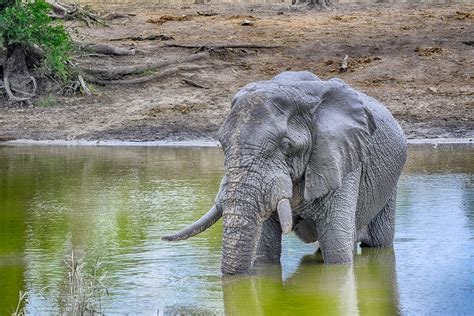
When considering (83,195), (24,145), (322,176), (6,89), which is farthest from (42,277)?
(6,89)

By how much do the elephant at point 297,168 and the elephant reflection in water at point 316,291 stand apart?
155mm

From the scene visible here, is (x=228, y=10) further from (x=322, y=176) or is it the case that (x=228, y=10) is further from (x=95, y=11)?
(x=322, y=176)

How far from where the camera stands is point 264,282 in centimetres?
852

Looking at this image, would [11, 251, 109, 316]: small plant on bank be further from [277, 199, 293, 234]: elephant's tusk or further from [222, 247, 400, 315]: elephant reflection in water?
[277, 199, 293, 234]: elephant's tusk

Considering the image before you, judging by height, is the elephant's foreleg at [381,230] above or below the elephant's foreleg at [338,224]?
below

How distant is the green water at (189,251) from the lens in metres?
8.09

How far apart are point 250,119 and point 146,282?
1570 mm

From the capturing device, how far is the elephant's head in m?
7.79

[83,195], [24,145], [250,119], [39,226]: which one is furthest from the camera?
[24,145]

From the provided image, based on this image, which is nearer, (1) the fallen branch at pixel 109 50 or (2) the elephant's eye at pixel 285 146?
(2) the elephant's eye at pixel 285 146

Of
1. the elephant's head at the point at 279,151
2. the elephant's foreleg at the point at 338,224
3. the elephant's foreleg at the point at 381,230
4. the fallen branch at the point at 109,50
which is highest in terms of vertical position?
the elephant's head at the point at 279,151

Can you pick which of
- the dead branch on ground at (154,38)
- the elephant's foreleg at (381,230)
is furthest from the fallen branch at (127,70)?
the elephant's foreleg at (381,230)

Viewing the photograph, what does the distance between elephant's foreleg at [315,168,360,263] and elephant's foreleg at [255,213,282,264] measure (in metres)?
0.30

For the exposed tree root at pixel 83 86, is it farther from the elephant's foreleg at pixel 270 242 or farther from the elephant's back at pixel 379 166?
the elephant's foreleg at pixel 270 242
